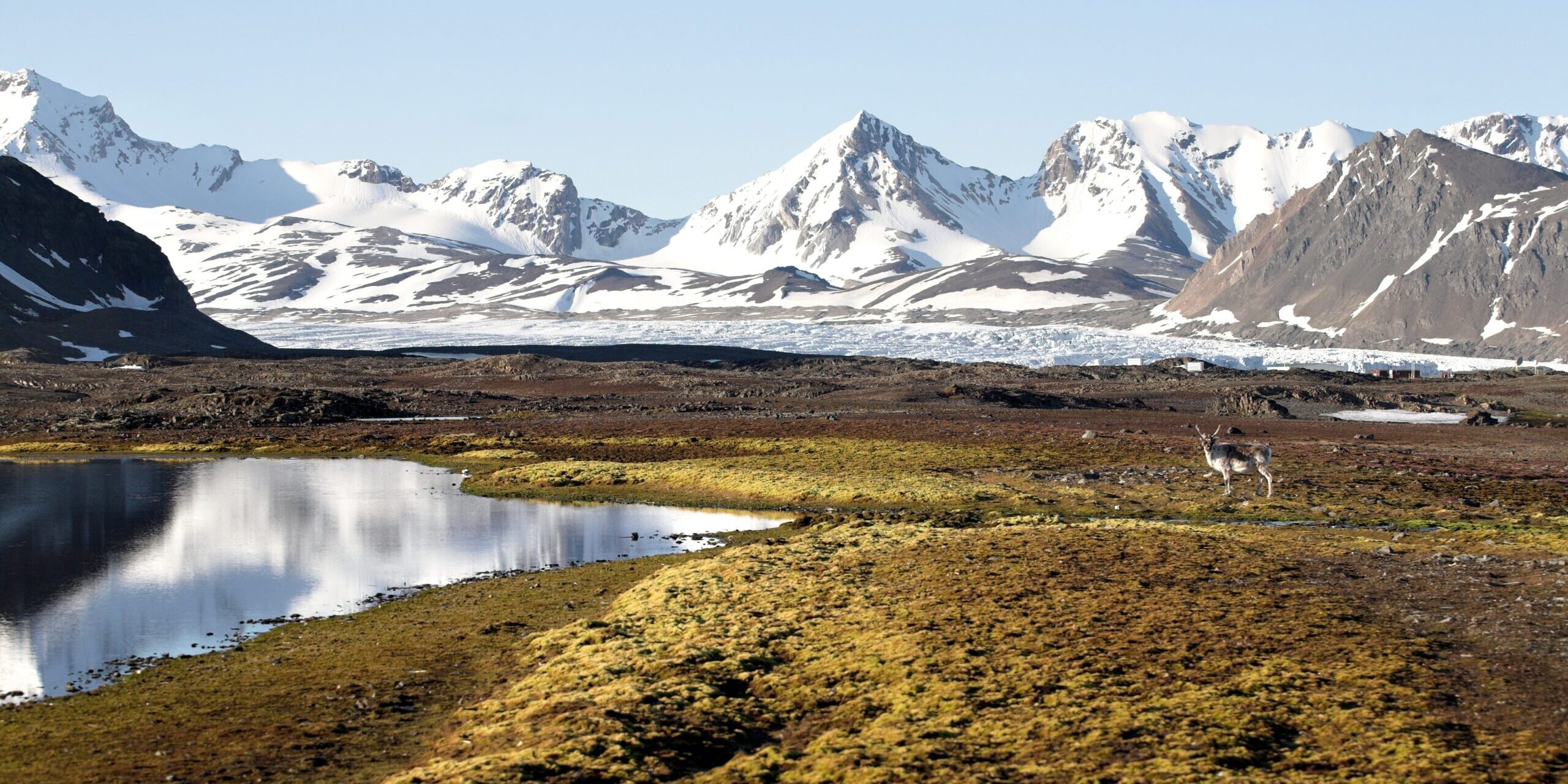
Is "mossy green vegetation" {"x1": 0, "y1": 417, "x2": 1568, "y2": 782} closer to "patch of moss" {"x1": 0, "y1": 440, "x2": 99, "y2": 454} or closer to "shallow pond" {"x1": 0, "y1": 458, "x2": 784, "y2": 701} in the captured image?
"shallow pond" {"x1": 0, "y1": 458, "x2": 784, "y2": 701}

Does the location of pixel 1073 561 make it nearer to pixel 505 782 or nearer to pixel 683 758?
pixel 683 758

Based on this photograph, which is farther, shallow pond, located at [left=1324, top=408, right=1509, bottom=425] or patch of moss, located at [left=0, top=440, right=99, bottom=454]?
shallow pond, located at [left=1324, top=408, right=1509, bottom=425]

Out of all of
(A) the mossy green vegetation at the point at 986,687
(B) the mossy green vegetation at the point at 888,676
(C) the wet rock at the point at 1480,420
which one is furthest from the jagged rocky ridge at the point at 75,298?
(A) the mossy green vegetation at the point at 986,687

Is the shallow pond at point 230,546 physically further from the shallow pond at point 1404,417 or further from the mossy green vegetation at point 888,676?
the shallow pond at point 1404,417

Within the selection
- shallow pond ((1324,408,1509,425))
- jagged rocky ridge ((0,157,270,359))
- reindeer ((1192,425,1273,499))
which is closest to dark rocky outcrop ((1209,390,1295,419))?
shallow pond ((1324,408,1509,425))

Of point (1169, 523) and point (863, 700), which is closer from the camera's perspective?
point (863, 700)

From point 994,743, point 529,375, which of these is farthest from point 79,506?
point 529,375
